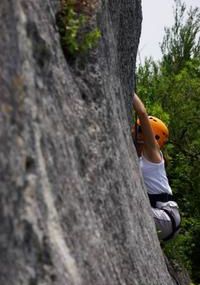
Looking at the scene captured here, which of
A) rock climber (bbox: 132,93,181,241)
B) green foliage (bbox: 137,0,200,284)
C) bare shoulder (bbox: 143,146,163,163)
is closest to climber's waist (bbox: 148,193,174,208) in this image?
rock climber (bbox: 132,93,181,241)

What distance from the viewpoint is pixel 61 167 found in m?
3.11

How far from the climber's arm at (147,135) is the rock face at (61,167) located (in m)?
1.51

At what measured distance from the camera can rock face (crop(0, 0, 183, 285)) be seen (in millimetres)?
2594

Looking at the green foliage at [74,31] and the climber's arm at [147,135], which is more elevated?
the green foliage at [74,31]

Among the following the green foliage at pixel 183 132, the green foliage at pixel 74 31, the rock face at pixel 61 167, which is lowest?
the green foliage at pixel 183 132

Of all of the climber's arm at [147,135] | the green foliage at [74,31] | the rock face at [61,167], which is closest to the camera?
the rock face at [61,167]

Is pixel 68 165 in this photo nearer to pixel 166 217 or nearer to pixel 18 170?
pixel 18 170

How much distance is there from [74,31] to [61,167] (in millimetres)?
989

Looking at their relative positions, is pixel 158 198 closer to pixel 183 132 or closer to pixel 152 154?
pixel 152 154

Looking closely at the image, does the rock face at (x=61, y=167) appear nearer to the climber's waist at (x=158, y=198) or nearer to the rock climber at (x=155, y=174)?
the rock climber at (x=155, y=174)

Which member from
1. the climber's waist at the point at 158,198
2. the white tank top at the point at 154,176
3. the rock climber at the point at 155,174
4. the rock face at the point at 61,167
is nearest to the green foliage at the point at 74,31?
the rock face at the point at 61,167

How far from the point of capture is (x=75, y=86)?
12.2 ft

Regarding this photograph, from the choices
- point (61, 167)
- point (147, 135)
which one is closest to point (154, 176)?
point (147, 135)

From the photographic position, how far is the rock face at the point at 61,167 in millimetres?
2594
